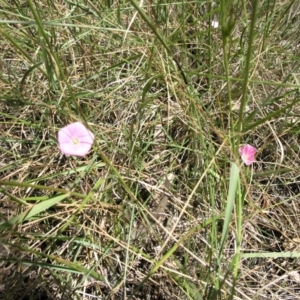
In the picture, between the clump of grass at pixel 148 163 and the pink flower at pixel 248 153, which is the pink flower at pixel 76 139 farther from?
the pink flower at pixel 248 153

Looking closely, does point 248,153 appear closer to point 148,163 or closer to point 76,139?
point 148,163

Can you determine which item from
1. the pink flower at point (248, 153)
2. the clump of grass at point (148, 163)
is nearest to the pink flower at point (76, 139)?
the clump of grass at point (148, 163)

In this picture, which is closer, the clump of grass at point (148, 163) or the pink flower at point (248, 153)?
the clump of grass at point (148, 163)

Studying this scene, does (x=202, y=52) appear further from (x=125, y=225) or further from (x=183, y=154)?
(x=125, y=225)

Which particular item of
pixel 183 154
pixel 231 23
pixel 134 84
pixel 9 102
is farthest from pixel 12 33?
pixel 231 23

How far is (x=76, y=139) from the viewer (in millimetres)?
877

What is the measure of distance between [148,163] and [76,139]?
0.70 ft

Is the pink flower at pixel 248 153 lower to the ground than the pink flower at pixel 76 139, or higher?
lower

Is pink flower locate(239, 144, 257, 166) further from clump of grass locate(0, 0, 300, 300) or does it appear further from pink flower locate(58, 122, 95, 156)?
pink flower locate(58, 122, 95, 156)

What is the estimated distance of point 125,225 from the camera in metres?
0.94

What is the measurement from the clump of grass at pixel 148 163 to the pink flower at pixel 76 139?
29mm

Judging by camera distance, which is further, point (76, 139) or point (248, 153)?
point (248, 153)

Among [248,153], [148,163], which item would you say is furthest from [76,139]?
[248,153]

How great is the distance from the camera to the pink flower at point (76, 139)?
854mm
